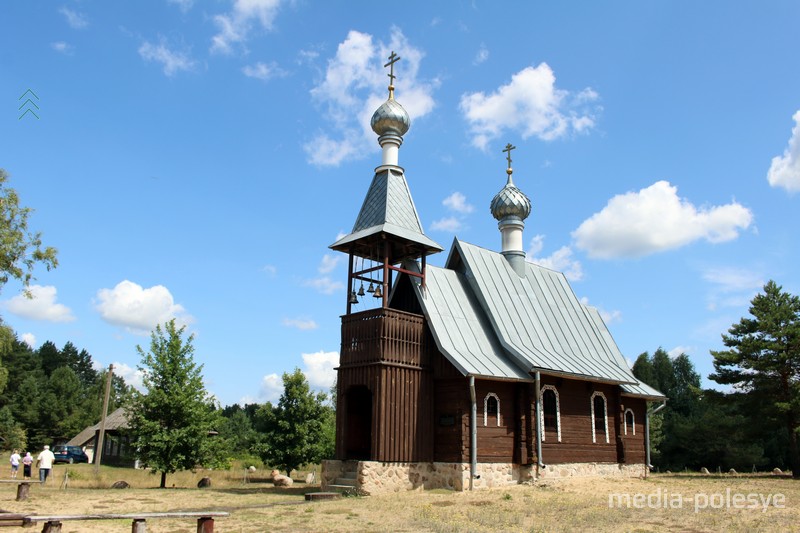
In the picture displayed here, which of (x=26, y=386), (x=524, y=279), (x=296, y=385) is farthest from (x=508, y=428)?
(x=26, y=386)

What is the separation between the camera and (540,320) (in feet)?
78.6

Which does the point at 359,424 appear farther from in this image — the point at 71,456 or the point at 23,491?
the point at 71,456

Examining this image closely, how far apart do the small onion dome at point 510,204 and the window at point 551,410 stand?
25.2 feet

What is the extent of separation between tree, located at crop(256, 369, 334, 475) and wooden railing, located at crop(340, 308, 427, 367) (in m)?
8.46

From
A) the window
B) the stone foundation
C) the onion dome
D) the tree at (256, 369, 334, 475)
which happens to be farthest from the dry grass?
the onion dome

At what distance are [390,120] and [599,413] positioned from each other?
480 inches

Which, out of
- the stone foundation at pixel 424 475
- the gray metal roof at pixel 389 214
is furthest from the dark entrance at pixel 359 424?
the gray metal roof at pixel 389 214

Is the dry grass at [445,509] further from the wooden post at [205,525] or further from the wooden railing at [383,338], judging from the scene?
the wooden railing at [383,338]

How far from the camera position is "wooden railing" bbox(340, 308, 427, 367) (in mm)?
18641

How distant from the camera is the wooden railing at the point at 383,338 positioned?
61.2 feet

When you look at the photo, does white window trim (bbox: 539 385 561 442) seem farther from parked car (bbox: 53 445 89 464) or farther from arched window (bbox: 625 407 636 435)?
parked car (bbox: 53 445 89 464)

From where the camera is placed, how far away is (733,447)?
129 ft

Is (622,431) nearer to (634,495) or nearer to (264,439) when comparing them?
(634,495)

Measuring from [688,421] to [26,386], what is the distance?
168ft
